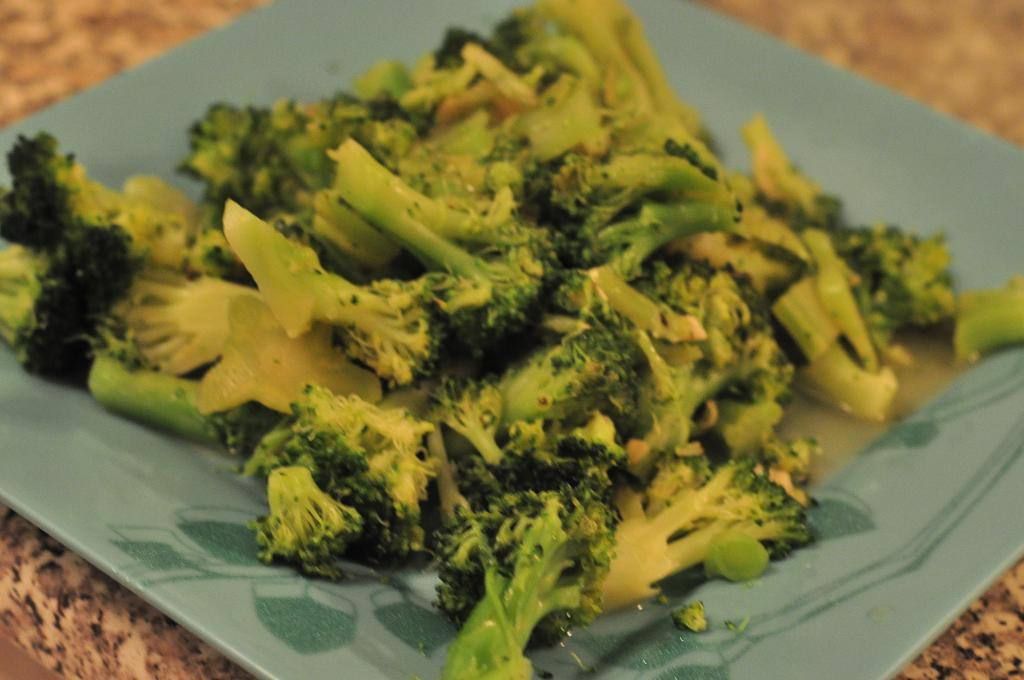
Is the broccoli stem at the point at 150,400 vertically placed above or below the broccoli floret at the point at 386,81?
below

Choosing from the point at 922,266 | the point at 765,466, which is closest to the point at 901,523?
the point at 765,466

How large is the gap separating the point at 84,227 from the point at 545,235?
0.66 m

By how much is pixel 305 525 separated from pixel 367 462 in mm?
114

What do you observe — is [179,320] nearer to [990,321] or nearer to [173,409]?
[173,409]

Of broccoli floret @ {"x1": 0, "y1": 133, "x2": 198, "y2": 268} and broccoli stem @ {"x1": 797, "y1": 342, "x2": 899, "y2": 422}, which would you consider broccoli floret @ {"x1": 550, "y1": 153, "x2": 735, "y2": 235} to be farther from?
broccoli floret @ {"x1": 0, "y1": 133, "x2": 198, "y2": 268}

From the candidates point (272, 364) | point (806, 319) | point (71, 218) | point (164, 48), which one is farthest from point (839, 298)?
point (164, 48)

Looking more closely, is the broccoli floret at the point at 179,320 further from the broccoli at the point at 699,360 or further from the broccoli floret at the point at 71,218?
the broccoli at the point at 699,360

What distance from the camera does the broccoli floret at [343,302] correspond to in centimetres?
146

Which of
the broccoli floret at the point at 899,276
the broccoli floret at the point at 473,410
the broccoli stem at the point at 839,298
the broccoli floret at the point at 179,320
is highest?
the broccoli floret at the point at 899,276

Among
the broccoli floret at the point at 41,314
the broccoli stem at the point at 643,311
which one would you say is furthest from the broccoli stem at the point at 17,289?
the broccoli stem at the point at 643,311

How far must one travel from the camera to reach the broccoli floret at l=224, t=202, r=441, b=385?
1463 mm

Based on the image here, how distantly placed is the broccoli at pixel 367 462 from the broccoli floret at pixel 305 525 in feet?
0.10

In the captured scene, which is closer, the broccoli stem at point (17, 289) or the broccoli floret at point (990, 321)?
the broccoli stem at point (17, 289)

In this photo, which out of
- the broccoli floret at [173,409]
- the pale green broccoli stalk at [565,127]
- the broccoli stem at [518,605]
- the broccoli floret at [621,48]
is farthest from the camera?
the broccoli floret at [621,48]
